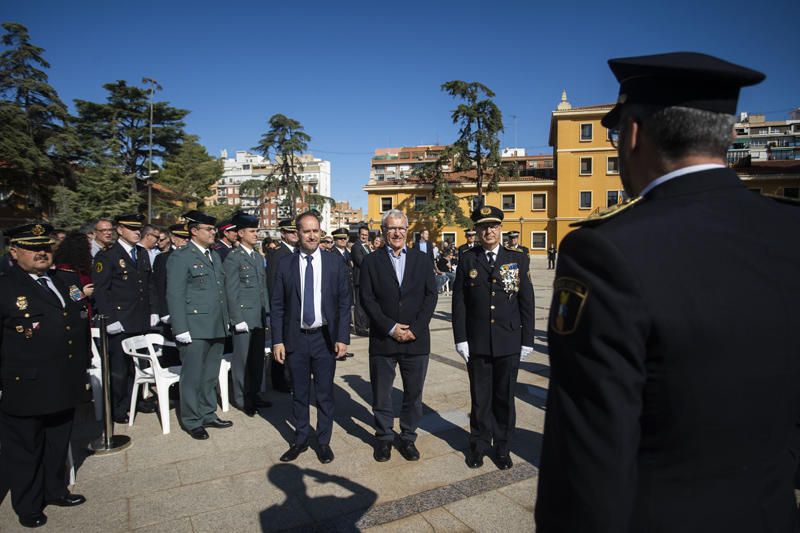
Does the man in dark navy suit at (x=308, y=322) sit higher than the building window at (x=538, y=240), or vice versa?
the building window at (x=538, y=240)

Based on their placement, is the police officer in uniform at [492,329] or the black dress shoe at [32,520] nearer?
the black dress shoe at [32,520]

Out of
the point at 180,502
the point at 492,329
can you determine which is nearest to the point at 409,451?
the point at 492,329

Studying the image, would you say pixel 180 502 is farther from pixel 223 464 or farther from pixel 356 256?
pixel 356 256

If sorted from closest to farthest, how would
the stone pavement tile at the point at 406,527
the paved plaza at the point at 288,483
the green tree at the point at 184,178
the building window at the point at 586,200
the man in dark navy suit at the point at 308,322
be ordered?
the stone pavement tile at the point at 406,527 → the paved plaza at the point at 288,483 → the man in dark navy suit at the point at 308,322 → the building window at the point at 586,200 → the green tree at the point at 184,178

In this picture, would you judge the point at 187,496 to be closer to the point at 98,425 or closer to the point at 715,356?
the point at 98,425

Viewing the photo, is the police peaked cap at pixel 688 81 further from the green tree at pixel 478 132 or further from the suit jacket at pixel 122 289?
the green tree at pixel 478 132

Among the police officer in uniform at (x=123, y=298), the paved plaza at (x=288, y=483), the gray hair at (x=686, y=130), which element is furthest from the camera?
the police officer in uniform at (x=123, y=298)

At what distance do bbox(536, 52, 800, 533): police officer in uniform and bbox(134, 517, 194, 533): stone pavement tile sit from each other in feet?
9.81

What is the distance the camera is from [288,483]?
3762mm

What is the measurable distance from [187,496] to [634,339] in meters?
3.74

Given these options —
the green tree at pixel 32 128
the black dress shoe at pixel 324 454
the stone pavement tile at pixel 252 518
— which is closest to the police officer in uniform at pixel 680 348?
the stone pavement tile at pixel 252 518

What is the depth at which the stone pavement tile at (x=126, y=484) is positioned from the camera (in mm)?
3615

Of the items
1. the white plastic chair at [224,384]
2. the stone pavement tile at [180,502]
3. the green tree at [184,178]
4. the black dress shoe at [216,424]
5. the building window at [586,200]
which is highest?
the green tree at [184,178]

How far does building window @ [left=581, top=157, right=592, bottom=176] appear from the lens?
43500 mm
